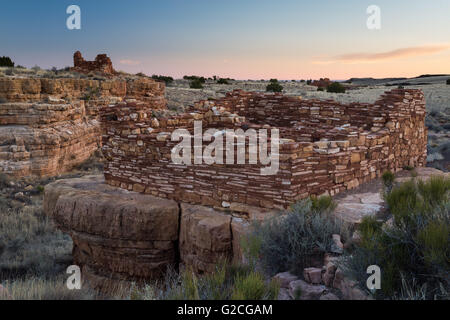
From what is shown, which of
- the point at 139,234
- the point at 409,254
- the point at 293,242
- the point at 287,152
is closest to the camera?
the point at 409,254

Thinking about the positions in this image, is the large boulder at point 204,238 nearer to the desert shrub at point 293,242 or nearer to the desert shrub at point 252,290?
the desert shrub at point 293,242

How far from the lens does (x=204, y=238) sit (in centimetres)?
470

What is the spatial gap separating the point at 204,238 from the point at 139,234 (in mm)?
1122

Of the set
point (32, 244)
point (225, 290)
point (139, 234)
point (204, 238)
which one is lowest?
point (32, 244)

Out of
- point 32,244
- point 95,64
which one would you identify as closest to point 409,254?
point 32,244

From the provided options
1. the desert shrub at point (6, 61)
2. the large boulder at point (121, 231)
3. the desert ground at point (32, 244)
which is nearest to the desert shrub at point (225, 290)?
the desert ground at point (32, 244)

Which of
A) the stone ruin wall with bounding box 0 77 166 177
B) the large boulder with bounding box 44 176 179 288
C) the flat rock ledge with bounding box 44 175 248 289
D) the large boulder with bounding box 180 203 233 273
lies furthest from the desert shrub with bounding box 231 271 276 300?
the stone ruin wall with bounding box 0 77 166 177

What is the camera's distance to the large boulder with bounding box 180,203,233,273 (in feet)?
15.1

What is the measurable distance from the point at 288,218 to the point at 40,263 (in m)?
4.50

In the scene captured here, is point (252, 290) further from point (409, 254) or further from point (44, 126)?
point (44, 126)

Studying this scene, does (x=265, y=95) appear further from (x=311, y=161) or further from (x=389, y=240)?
(x=389, y=240)

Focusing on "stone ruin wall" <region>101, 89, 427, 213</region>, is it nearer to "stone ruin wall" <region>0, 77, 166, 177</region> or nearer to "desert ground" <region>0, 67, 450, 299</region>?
"desert ground" <region>0, 67, 450, 299</region>

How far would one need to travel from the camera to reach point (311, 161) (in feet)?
16.3
